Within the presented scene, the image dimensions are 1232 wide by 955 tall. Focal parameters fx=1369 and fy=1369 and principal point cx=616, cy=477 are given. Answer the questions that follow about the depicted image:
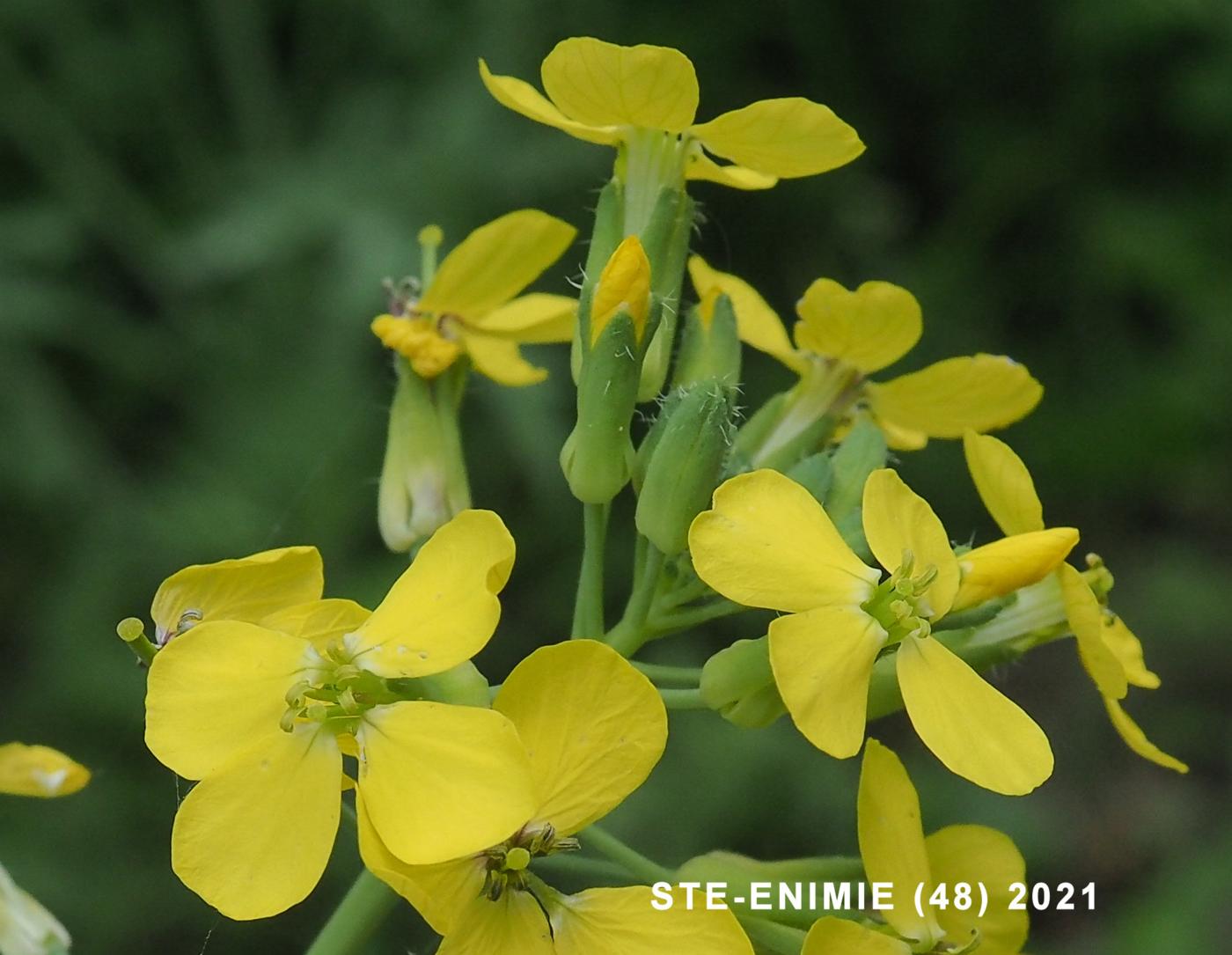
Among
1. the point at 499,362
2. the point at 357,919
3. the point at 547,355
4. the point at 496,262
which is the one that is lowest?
the point at 547,355

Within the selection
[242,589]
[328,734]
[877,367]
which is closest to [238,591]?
[242,589]

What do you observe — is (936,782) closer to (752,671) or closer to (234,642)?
(752,671)

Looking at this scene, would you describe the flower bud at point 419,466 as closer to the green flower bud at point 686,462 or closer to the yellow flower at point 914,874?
the green flower bud at point 686,462

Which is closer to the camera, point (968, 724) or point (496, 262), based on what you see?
point (968, 724)

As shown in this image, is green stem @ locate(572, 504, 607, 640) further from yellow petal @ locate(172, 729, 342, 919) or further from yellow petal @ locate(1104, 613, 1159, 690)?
yellow petal @ locate(1104, 613, 1159, 690)

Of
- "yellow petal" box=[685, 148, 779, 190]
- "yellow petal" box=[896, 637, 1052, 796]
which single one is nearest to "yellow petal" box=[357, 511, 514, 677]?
"yellow petal" box=[896, 637, 1052, 796]

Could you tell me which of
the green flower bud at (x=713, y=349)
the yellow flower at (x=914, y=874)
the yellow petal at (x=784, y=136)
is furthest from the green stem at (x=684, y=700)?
the yellow petal at (x=784, y=136)

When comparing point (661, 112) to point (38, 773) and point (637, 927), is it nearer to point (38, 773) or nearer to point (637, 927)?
point (637, 927)
